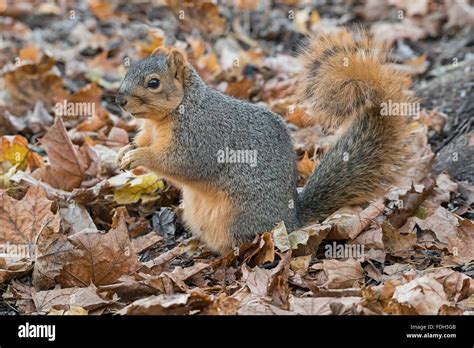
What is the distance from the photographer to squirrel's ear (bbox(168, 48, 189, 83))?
13.0 feet

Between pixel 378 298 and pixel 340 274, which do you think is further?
pixel 340 274

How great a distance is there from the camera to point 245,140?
394 cm

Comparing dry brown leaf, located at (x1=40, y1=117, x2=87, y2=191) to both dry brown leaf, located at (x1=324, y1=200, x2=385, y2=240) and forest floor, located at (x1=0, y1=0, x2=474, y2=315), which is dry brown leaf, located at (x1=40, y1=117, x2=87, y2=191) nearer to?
Answer: forest floor, located at (x1=0, y1=0, x2=474, y2=315)

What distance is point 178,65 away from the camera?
3.97 meters

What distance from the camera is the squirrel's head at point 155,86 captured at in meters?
3.83

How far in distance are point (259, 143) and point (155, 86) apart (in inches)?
23.3

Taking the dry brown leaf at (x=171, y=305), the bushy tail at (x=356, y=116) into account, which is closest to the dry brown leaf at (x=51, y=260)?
the dry brown leaf at (x=171, y=305)

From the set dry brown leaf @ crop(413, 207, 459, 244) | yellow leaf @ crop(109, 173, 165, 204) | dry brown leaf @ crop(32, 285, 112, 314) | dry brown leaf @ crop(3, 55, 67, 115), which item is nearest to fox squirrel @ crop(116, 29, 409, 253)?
dry brown leaf @ crop(413, 207, 459, 244)

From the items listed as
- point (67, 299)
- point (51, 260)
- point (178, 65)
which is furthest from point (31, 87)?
point (67, 299)

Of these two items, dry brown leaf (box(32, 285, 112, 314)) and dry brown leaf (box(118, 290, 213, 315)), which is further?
dry brown leaf (box(32, 285, 112, 314))

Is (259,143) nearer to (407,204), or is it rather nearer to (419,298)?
(407,204)
